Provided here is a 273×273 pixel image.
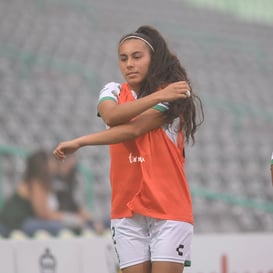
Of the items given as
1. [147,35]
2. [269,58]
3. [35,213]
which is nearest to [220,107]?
[269,58]

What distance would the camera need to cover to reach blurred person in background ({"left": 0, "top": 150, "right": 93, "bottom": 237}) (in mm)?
6945

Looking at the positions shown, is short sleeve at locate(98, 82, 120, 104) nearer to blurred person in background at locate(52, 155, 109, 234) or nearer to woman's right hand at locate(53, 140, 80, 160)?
woman's right hand at locate(53, 140, 80, 160)

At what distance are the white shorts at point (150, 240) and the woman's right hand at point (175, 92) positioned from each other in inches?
19.5

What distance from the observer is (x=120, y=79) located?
14734 millimetres

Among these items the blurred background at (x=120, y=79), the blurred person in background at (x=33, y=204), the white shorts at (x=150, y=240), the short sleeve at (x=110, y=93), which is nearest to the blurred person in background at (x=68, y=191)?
the blurred person in background at (x=33, y=204)

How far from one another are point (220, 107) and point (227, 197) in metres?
4.41

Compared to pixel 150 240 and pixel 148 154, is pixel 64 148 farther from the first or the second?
pixel 150 240

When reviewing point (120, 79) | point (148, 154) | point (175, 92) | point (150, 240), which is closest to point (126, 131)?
point (148, 154)

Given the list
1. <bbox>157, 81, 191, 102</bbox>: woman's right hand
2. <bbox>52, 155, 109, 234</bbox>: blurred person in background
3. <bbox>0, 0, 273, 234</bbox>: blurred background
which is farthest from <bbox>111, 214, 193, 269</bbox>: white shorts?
<bbox>0, 0, 273, 234</bbox>: blurred background

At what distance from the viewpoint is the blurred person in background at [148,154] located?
11.5 feet

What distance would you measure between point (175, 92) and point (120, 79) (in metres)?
11.3

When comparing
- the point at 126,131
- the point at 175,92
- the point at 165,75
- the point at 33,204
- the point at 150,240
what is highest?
the point at 165,75

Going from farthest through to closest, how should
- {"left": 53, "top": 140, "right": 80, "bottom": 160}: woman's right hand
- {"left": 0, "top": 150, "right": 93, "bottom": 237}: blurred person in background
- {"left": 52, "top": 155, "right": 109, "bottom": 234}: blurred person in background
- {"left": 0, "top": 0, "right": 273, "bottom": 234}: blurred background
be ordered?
{"left": 0, "top": 0, "right": 273, "bottom": 234}: blurred background < {"left": 52, "top": 155, "right": 109, "bottom": 234}: blurred person in background < {"left": 0, "top": 150, "right": 93, "bottom": 237}: blurred person in background < {"left": 53, "top": 140, "right": 80, "bottom": 160}: woman's right hand

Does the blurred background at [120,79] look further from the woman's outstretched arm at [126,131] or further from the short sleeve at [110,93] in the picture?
the woman's outstretched arm at [126,131]
